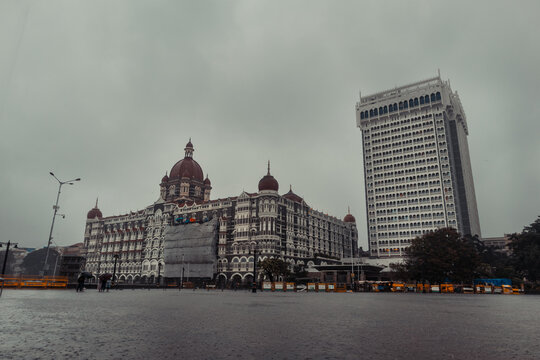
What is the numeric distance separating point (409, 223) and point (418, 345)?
383ft

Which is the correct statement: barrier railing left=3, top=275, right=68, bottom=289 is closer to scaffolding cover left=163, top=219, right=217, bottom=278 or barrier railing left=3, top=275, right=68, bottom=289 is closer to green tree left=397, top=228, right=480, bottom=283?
scaffolding cover left=163, top=219, right=217, bottom=278

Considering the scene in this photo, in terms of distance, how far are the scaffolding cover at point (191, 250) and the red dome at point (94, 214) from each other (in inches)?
1673

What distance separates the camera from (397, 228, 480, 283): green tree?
183 feet

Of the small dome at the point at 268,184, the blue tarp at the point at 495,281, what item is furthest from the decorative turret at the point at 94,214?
the blue tarp at the point at 495,281

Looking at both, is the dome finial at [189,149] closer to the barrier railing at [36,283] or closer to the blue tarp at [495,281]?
the barrier railing at [36,283]

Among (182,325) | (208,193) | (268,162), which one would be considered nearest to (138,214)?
(208,193)

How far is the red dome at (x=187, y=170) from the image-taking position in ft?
374

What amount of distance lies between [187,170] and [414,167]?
71834mm

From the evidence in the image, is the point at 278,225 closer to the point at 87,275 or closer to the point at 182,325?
the point at 87,275

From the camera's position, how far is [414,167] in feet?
392

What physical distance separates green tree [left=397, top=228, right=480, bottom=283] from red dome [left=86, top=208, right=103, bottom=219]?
106522mm

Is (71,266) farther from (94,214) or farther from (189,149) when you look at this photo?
(189,149)

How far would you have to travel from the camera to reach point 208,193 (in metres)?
120

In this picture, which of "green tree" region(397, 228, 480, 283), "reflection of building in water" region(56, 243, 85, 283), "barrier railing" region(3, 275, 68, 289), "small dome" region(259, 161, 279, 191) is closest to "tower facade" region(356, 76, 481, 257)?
"small dome" region(259, 161, 279, 191)
